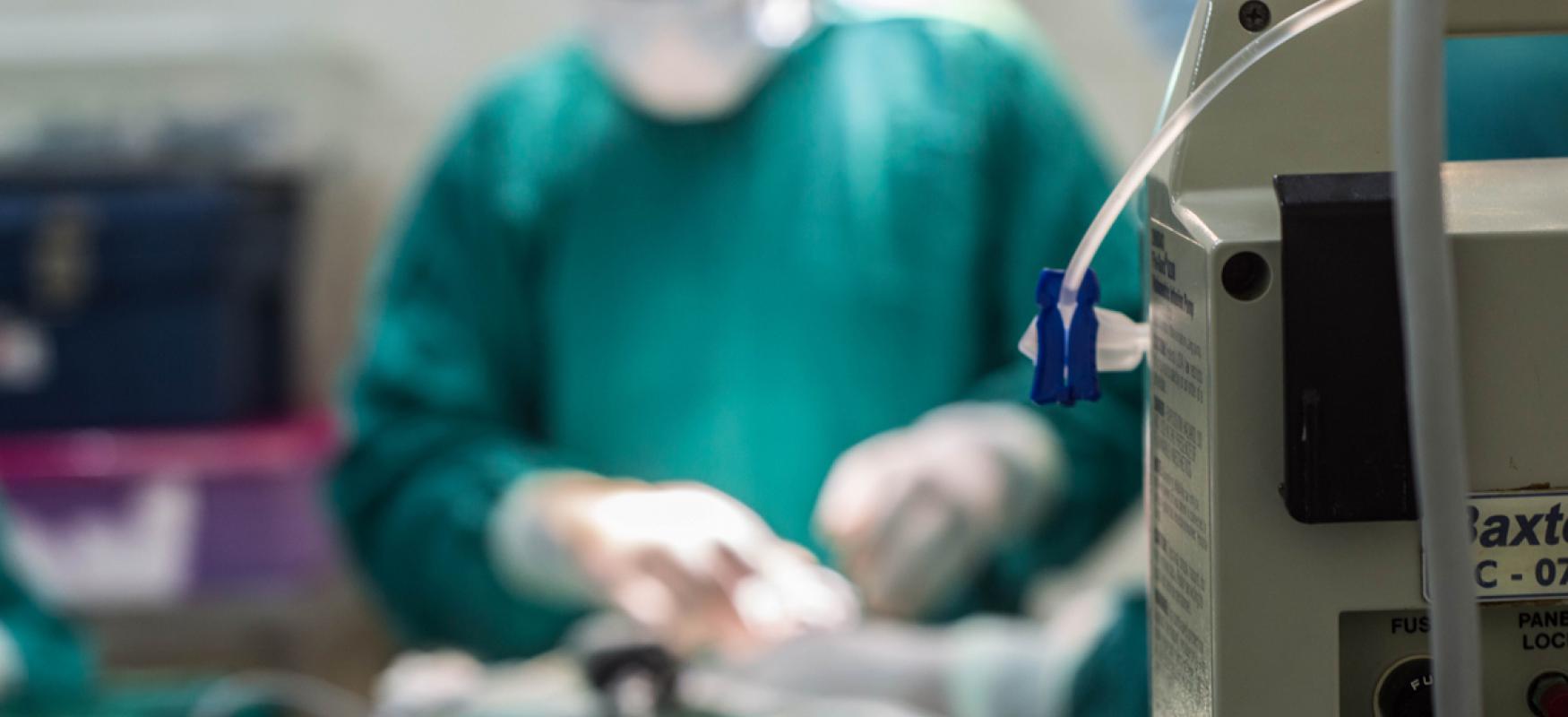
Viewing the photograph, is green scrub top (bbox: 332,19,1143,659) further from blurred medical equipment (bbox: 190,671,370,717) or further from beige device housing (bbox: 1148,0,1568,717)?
beige device housing (bbox: 1148,0,1568,717)

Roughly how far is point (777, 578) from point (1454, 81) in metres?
0.65

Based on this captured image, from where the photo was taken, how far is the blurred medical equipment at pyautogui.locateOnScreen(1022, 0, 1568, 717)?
14.9 inches

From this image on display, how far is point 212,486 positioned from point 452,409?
1118 mm

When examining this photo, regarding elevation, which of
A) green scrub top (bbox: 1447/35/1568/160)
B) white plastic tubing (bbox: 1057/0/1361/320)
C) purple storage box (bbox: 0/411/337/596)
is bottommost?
purple storage box (bbox: 0/411/337/596)

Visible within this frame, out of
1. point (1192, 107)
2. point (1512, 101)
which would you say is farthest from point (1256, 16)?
point (1512, 101)

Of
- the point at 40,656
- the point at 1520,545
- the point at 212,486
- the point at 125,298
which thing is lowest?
the point at 212,486

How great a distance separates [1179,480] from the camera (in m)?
0.44

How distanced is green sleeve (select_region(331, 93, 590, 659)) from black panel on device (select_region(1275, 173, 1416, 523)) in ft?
3.17

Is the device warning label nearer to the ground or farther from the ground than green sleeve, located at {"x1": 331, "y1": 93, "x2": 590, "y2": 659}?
farther from the ground

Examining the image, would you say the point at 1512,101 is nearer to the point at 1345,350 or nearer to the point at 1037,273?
the point at 1345,350

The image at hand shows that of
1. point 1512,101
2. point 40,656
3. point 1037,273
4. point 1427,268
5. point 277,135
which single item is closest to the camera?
point 1427,268

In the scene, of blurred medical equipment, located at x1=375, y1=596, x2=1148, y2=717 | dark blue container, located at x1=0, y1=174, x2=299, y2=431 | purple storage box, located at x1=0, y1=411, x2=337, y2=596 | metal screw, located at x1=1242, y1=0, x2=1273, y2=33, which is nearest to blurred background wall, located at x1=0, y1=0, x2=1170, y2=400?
dark blue container, located at x1=0, y1=174, x2=299, y2=431

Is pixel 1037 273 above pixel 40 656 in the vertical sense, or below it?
above

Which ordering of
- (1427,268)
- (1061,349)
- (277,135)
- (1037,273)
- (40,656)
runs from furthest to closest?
(277,135)
(40,656)
(1037,273)
(1061,349)
(1427,268)
